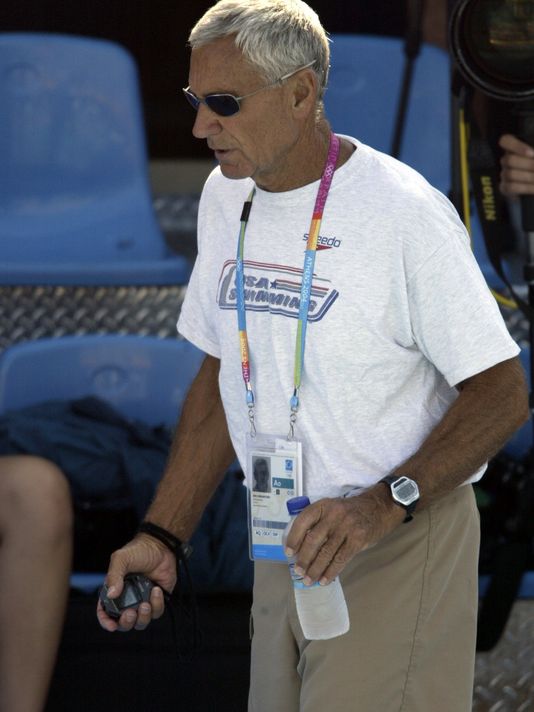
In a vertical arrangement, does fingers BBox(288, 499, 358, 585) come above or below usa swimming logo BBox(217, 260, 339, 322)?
below

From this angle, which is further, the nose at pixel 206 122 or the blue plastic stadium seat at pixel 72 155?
the blue plastic stadium seat at pixel 72 155

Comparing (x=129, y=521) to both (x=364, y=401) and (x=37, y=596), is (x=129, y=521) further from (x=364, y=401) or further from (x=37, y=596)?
(x=364, y=401)

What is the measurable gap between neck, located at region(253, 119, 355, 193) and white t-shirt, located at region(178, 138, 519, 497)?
15mm

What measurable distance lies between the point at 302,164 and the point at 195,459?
1.56 ft

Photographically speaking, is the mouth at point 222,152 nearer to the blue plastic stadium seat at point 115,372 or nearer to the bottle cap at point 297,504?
the bottle cap at point 297,504

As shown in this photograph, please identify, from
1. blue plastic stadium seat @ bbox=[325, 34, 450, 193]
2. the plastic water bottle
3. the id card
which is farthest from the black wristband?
blue plastic stadium seat @ bbox=[325, 34, 450, 193]

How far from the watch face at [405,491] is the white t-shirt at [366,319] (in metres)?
0.09

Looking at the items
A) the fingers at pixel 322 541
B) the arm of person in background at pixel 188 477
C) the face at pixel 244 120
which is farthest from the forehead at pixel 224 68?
the fingers at pixel 322 541

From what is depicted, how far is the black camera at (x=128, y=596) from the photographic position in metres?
1.70

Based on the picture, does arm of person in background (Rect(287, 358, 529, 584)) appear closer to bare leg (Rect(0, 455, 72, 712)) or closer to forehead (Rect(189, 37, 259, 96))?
forehead (Rect(189, 37, 259, 96))

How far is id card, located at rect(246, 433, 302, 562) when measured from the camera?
5.47 feet

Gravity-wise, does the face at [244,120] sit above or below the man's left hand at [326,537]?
above

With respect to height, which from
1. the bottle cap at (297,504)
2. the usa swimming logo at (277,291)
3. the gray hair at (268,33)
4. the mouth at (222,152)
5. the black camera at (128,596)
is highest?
the gray hair at (268,33)

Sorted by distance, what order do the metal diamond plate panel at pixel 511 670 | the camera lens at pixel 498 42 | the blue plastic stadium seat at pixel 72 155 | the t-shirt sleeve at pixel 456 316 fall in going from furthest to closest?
the blue plastic stadium seat at pixel 72 155
the metal diamond plate panel at pixel 511 670
the camera lens at pixel 498 42
the t-shirt sleeve at pixel 456 316
